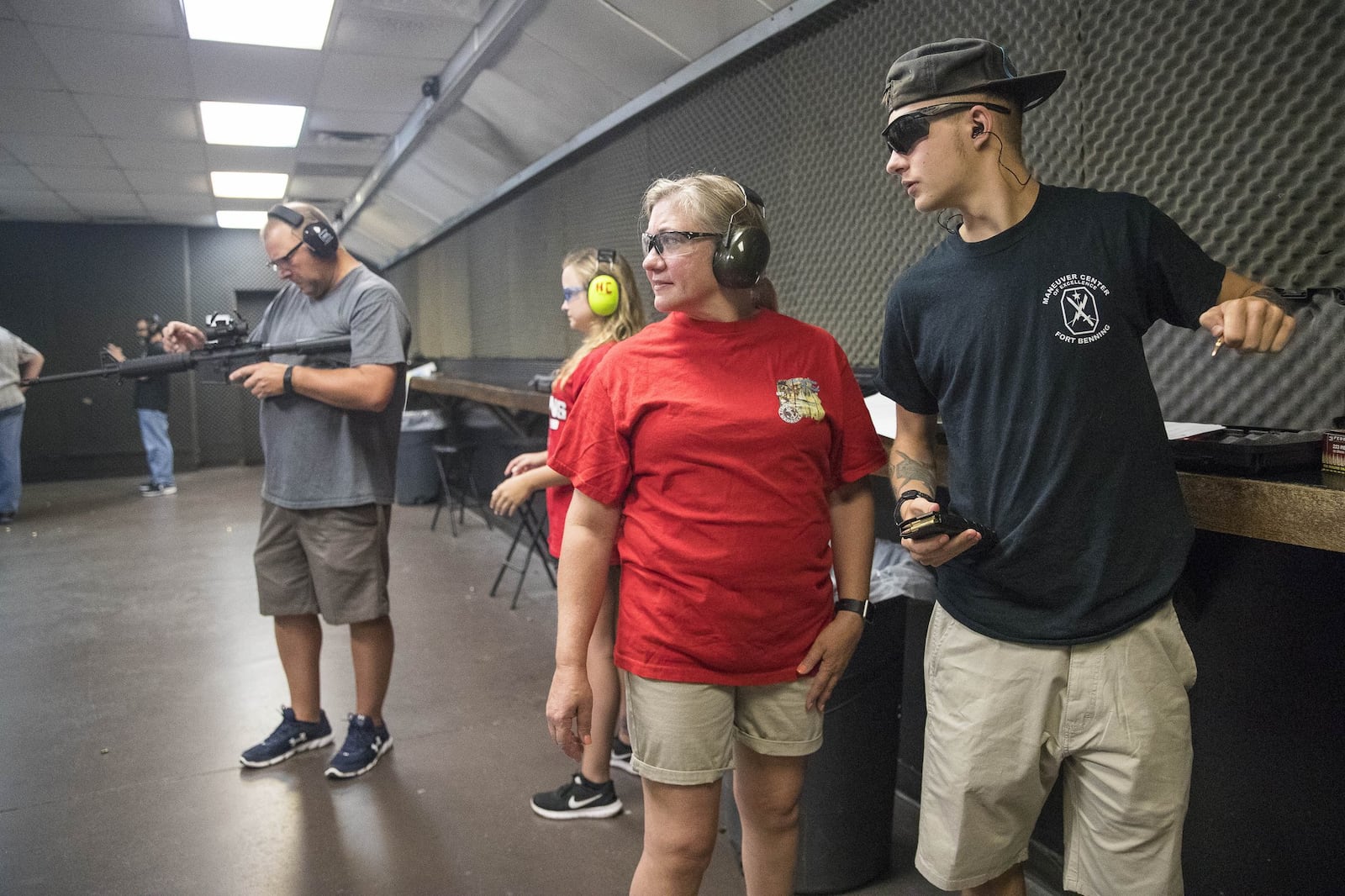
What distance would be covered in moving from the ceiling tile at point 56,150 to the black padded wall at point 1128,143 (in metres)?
5.79

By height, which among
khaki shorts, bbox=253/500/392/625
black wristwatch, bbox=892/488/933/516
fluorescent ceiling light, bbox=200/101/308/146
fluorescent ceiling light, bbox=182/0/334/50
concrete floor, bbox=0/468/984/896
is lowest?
concrete floor, bbox=0/468/984/896

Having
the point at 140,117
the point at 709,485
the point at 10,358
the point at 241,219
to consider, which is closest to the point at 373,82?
the point at 140,117

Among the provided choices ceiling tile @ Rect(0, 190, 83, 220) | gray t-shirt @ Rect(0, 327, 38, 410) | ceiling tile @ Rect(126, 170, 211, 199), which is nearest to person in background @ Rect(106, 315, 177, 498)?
ceiling tile @ Rect(126, 170, 211, 199)

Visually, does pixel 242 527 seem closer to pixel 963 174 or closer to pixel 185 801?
pixel 185 801

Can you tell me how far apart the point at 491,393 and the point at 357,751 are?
8.49 feet

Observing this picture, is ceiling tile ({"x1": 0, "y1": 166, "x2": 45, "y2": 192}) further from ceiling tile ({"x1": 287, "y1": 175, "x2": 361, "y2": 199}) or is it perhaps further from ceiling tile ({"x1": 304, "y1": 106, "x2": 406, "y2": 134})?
ceiling tile ({"x1": 304, "y1": 106, "x2": 406, "y2": 134})

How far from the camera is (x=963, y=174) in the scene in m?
1.28

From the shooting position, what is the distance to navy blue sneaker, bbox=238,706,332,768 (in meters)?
2.83

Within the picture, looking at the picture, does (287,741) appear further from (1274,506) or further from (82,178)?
(82,178)

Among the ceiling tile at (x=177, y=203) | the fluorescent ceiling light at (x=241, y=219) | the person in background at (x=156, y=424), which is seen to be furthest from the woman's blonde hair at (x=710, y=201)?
the fluorescent ceiling light at (x=241, y=219)

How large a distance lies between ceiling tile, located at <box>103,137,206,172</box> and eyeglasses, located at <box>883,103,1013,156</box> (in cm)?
730

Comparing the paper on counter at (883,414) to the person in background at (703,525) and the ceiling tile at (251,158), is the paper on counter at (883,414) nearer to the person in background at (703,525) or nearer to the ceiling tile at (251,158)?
the person in background at (703,525)

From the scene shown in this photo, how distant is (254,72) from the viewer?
5.37 metres

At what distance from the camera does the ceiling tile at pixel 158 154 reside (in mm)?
7062
